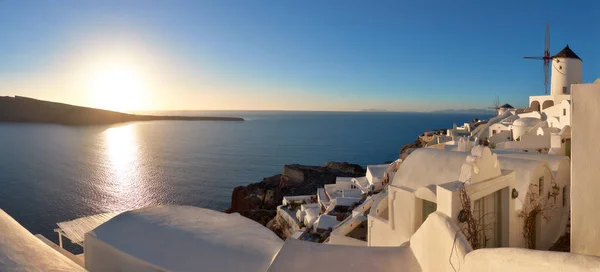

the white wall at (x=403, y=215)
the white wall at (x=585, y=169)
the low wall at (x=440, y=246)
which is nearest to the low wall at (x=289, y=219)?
the white wall at (x=403, y=215)

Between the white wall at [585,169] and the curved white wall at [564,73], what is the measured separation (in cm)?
3858

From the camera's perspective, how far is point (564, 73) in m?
35.0

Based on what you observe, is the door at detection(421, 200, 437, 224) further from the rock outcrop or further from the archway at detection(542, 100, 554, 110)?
the archway at detection(542, 100, 554, 110)

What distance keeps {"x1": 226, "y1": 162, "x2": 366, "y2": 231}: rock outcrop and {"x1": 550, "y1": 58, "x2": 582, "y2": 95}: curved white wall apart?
2318cm

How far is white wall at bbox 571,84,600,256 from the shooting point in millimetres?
3895

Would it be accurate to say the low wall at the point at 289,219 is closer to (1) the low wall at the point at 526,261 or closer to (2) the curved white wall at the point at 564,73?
(1) the low wall at the point at 526,261

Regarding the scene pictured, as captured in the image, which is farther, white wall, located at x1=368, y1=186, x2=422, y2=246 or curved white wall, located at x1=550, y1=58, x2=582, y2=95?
curved white wall, located at x1=550, y1=58, x2=582, y2=95

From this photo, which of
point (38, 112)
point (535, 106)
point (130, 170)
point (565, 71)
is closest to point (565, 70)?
point (565, 71)

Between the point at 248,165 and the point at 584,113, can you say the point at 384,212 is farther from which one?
the point at 248,165

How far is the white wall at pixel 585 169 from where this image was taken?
3895 millimetres

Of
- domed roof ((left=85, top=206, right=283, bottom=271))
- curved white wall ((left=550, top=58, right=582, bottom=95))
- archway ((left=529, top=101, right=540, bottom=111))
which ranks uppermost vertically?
curved white wall ((left=550, top=58, right=582, bottom=95))

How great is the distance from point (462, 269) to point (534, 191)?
4429 mm

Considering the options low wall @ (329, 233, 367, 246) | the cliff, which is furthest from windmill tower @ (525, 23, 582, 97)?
the cliff

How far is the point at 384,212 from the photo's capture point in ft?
33.3
